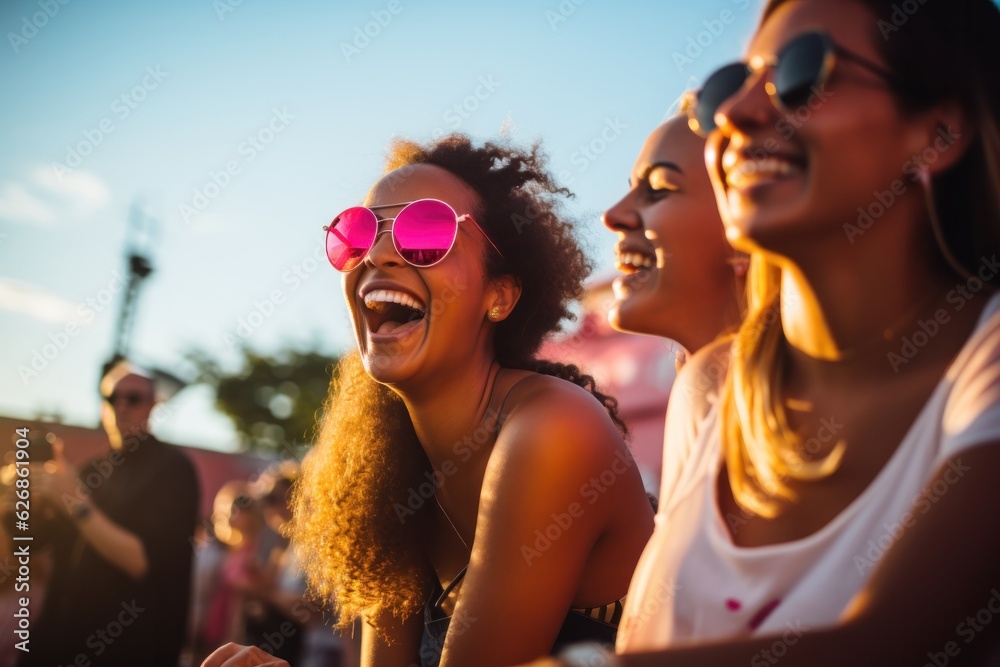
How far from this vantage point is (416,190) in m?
3.17

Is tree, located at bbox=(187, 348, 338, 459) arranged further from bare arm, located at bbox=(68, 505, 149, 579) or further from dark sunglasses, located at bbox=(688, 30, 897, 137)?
dark sunglasses, located at bbox=(688, 30, 897, 137)

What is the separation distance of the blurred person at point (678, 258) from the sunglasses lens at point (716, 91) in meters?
0.72

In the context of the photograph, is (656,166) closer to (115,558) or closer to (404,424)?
(404,424)

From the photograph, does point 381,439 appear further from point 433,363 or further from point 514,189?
point 514,189

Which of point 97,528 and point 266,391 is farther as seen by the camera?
point 266,391

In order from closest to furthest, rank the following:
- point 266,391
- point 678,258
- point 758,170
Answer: point 758,170 → point 678,258 → point 266,391

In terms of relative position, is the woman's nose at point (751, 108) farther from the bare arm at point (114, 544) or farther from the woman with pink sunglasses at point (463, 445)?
the bare arm at point (114, 544)

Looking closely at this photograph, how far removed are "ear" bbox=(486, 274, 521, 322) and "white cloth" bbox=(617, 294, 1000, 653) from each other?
1.58 metres

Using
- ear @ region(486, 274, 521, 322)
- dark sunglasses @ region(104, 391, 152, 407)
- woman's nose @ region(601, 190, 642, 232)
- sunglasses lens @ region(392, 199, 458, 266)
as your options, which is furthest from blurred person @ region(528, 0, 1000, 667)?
dark sunglasses @ region(104, 391, 152, 407)

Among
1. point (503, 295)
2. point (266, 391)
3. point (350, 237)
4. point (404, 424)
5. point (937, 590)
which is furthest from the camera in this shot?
point (266, 391)

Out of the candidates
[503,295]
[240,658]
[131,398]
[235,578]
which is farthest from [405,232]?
[235,578]

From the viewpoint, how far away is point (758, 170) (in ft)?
4.99

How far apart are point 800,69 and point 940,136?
10.5 inches

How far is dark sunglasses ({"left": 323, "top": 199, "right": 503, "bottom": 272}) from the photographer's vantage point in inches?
118
